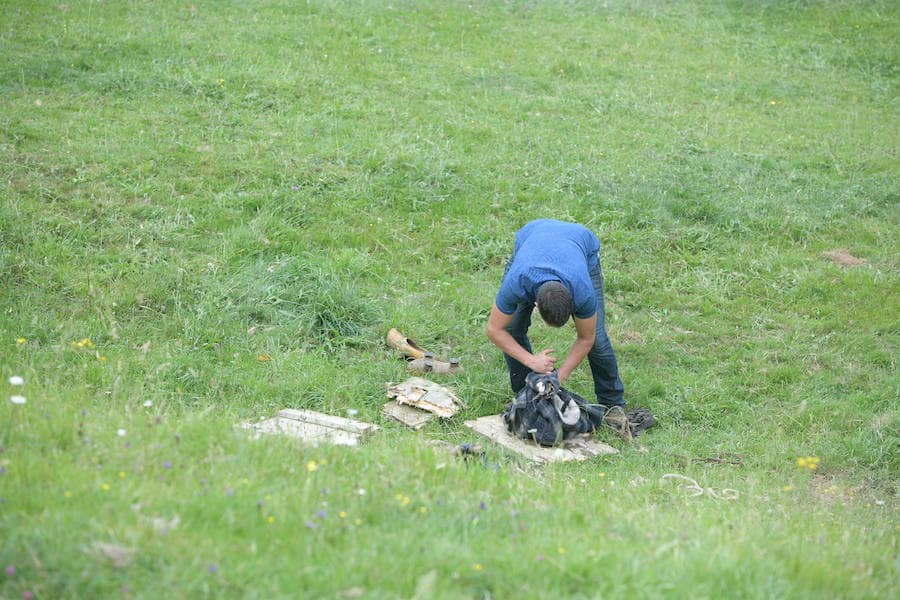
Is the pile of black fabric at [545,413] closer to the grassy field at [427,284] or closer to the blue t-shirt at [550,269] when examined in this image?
the grassy field at [427,284]

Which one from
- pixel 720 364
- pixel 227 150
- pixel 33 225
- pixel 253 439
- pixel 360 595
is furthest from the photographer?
pixel 227 150

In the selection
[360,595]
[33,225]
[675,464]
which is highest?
[360,595]

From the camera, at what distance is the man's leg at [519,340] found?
7215 millimetres

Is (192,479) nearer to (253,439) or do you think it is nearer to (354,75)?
(253,439)

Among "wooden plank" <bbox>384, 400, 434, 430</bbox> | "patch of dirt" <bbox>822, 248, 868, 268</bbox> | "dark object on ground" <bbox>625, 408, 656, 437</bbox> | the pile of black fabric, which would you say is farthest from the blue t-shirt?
"patch of dirt" <bbox>822, 248, 868, 268</bbox>

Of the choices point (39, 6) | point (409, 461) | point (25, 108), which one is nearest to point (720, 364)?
point (409, 461)

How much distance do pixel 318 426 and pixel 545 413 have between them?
5.33 feet

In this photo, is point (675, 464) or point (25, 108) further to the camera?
point (25, 108)

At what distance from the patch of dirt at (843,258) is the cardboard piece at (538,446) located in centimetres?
439

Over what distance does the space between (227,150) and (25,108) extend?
251 cm

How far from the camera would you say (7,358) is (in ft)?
21.8

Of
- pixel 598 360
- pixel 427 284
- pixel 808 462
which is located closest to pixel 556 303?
pixel 598 360

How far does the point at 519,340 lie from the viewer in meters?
7.43

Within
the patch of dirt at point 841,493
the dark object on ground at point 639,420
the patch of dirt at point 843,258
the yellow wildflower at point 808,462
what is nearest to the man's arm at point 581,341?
the dark object on ground at point 639,420
